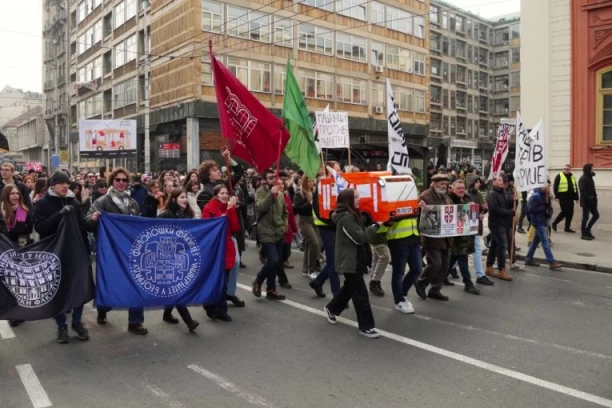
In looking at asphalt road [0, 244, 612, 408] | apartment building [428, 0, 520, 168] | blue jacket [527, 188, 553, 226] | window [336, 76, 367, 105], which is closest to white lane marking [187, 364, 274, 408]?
asphalt road [0, 244, 612, 408]

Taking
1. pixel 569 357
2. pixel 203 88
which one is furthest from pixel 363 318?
pixel 203 88

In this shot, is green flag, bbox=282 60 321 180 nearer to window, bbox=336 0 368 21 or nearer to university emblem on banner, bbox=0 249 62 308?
university emblem on banner, bbox=0 249 62 308

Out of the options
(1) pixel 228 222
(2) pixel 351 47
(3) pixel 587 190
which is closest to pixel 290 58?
(2) pixel 351 47

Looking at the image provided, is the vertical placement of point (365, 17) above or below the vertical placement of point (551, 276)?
above

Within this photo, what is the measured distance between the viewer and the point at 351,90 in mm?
39469

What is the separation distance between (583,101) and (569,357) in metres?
13.2

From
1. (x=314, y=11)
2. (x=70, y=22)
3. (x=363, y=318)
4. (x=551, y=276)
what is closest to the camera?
(x=363, y=318)

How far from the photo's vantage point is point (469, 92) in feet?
216

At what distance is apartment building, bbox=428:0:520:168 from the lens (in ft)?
200

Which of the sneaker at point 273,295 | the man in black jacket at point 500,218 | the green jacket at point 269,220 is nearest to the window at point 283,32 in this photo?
the man in black jacket at point 500,218

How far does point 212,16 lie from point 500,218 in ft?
85.7

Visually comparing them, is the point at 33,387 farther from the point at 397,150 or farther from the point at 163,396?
the point at 397,150

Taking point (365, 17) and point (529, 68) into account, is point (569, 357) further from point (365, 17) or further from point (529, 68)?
point (365, 17)

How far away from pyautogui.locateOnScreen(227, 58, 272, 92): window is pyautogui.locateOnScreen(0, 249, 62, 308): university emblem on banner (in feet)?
89.5
